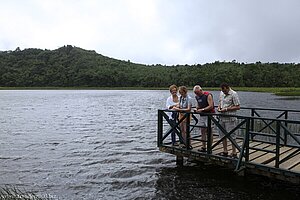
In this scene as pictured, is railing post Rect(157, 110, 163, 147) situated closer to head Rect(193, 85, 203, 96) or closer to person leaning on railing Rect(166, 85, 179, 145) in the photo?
person leaning on railing Rect(166, 85, 179, 145)

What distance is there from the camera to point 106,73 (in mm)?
135250

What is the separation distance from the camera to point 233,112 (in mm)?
8289

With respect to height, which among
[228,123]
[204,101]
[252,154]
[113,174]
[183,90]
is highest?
[183,90]

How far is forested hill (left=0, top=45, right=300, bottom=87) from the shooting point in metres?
110

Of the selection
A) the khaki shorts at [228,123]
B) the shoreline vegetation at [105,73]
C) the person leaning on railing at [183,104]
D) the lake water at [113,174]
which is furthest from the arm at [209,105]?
the shoreline vegetation at [105,73]

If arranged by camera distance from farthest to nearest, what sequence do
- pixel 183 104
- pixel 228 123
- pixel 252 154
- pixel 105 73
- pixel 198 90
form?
pixel 105 73 → pixel 183 104 → pixel 198 90 → pixel 252 154 → pixel 228 123

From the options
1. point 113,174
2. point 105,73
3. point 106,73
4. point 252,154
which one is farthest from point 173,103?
point 106,73

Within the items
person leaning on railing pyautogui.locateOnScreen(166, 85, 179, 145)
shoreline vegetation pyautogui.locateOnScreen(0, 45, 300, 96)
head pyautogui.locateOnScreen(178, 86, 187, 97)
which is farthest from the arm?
shoreline vegetation pyautogui.locateOnScreen(0, 45, 300, 96)

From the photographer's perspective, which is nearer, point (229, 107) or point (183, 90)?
point (229, 107)

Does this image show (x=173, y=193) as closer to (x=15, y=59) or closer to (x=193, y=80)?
(x=193, y=80)

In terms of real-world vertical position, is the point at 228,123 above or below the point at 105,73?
below

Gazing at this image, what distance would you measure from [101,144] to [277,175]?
9554 mm

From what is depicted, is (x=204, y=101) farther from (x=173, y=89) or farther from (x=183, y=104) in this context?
(x=173, y=89)

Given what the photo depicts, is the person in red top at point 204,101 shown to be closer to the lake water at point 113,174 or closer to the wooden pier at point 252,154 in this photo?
the wooden pier at point 252,154
